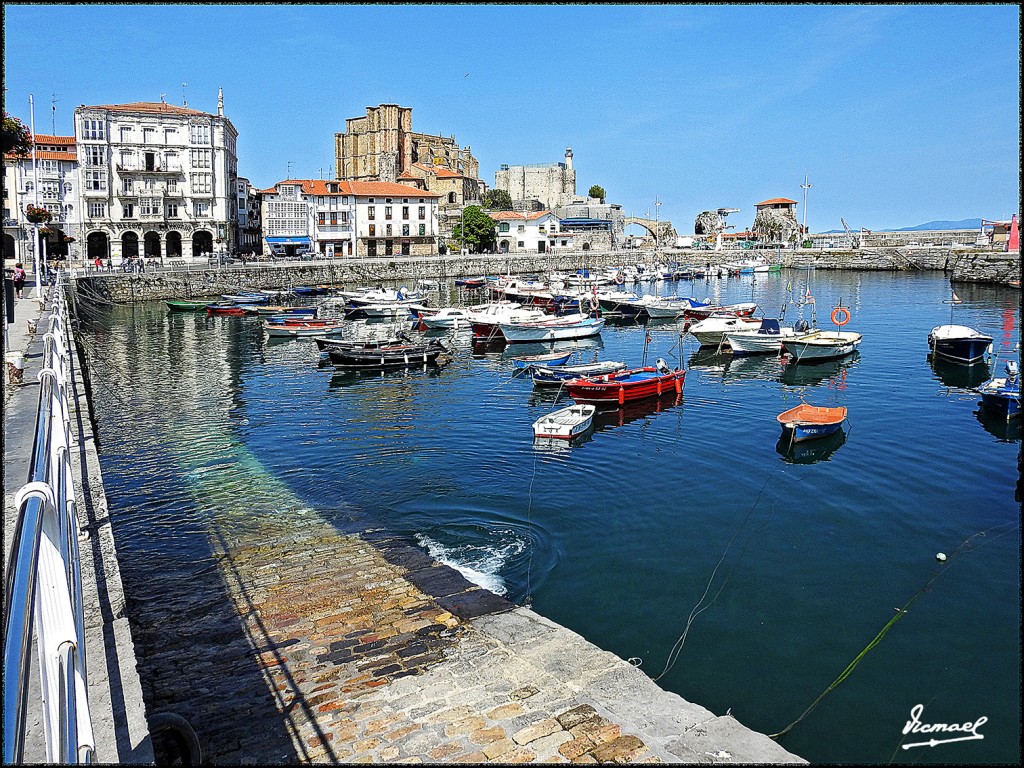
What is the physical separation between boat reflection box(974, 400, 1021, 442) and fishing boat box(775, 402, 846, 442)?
4.88 m

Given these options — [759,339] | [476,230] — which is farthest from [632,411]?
[476,230]

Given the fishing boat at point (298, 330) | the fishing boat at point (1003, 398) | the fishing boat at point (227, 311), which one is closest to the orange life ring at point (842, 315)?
the fishing boat at point (1003, 398)

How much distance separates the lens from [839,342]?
120ft

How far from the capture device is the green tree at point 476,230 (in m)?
110

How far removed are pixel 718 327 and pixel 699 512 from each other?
81.8 ft

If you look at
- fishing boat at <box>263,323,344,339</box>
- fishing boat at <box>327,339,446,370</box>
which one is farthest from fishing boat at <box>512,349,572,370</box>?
fishing boat at <box>263,323,344,339</box>

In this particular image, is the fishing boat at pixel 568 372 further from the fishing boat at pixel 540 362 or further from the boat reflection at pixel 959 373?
the boat reflection at pixel 959 373

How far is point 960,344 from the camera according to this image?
3438 centimetres

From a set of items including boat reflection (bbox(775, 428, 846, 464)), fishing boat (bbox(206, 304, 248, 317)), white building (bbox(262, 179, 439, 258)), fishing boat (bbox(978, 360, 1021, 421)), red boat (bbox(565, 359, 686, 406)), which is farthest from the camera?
white building (bbox(262, 179, 439, 258))

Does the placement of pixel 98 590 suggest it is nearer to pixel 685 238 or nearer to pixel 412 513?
pixel 412 513

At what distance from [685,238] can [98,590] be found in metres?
135

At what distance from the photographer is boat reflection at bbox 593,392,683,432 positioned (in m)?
25.6

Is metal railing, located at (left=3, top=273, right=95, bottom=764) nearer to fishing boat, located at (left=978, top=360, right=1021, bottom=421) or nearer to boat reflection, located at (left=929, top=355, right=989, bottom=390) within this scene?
fishing boat, located at (left=978, top=360, right=1021, bottom=421)

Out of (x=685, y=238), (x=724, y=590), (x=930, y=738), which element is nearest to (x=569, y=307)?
(x=724, y=590)
